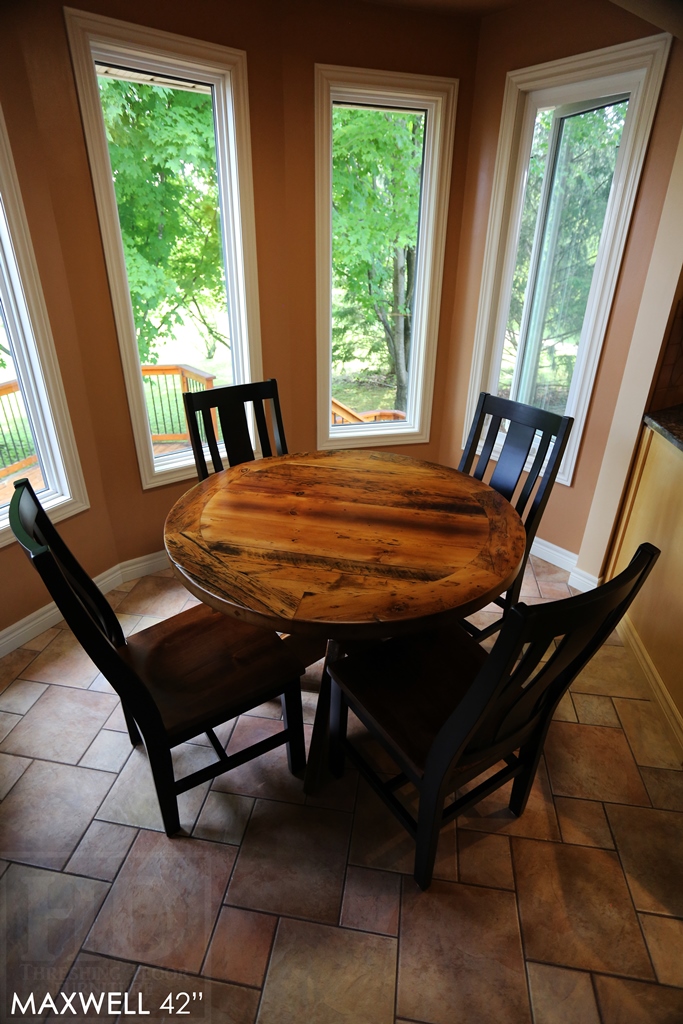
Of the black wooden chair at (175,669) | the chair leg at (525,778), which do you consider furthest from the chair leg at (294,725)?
the chair leg at (525,778)

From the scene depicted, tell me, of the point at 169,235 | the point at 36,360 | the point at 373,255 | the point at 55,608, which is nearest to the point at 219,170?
the point at 169,235

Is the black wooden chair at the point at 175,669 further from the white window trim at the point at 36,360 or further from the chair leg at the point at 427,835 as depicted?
the white window trim at the point at 36,360

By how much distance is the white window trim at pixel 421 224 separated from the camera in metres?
2.65

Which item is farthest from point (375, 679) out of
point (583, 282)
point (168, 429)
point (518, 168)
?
point (518, 168)

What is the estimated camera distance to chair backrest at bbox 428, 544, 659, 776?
0.95 meters

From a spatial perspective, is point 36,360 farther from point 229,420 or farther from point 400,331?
point 400,331

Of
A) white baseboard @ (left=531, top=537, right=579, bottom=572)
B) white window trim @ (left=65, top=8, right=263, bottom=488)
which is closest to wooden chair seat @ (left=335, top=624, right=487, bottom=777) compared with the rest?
white baseboard @ (left=531, top=537, right=579, bottom=572)

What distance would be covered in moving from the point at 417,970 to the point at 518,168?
329cm

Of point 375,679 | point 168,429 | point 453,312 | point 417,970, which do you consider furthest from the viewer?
point 453,312

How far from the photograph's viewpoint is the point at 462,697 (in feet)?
4.71

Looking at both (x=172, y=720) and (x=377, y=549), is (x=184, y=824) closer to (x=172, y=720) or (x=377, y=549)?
(x=172, y=720)

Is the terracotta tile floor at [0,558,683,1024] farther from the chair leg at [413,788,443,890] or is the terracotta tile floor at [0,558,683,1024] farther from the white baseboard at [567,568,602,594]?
the white baseboard at [567,568,602,594]

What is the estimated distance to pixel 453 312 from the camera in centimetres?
321

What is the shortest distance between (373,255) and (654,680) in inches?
101
